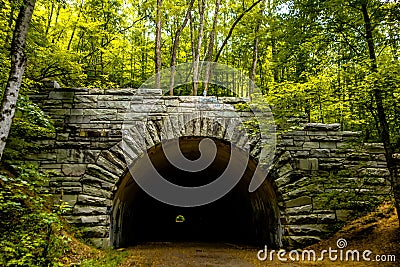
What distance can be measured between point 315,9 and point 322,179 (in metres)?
3.55

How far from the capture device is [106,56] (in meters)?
15.4

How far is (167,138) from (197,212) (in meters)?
10.5

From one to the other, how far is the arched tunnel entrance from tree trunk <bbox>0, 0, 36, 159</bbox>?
10.9 ft

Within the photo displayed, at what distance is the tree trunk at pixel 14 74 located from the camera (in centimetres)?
498

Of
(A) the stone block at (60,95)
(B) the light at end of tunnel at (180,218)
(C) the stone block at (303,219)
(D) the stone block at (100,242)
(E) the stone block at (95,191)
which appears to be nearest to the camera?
(D) the stone block at (100,242)

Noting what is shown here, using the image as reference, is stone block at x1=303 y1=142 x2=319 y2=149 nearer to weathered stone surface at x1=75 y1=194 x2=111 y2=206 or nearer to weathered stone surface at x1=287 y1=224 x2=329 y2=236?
weathered stone surface at x1=287 y1=224 x2=329 y2=236

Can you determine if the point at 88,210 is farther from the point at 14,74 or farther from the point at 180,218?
the point at 180,218

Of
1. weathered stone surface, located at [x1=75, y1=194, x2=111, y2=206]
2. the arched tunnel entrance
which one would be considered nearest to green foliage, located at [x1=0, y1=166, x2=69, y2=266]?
weathered stone surface, located at [x1=75, y1=194, x2=111, y2=206]

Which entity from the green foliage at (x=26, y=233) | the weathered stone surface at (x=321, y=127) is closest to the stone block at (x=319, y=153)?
the weathered stone surface at (x=321, y=127)

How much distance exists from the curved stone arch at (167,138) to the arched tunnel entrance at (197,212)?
22 cm

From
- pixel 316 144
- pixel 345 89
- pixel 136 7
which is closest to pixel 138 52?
pixel 136 7

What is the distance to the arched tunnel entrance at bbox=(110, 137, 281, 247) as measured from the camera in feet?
28.1

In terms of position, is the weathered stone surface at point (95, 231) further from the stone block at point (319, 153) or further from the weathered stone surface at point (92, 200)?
the stone block at point (319, 153)

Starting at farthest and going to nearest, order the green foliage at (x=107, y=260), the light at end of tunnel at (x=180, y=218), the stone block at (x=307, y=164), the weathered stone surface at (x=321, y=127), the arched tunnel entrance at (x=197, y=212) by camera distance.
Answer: the light at end of tunnel at (x=180, y=218)
the arched tunnel entrance at (x=197, y=212)
the weathered stone surface at (x=321, y=127)
the stone block at (x=307, y=164)
the green foliage at (x=107, y=260)
